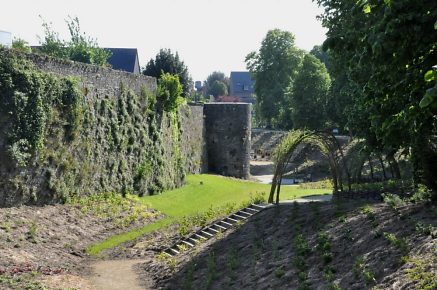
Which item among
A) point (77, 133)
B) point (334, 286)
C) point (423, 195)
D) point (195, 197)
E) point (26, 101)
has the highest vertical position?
point (26, 101)

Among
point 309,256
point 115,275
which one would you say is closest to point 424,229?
point 309,256

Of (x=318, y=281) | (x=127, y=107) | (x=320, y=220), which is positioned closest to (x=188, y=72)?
(x=127, y=107)

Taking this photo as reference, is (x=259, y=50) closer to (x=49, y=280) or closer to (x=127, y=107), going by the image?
(x=127, y=107)

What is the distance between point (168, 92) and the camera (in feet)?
111

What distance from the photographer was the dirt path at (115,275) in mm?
16906

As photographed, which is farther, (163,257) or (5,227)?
(163,257)

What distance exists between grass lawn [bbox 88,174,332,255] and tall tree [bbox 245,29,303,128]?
32417mm

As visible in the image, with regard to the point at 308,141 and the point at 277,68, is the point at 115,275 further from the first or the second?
the point at 277,68

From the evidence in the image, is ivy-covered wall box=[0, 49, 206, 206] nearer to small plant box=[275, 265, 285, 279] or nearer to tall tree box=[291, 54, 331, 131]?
small plant box=[275, 265, 285, 279]

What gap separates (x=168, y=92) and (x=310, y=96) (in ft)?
91.8

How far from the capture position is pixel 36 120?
21.2 meters

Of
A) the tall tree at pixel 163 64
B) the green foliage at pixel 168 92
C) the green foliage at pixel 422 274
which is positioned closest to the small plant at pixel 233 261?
the green foliage at pixel 422 274

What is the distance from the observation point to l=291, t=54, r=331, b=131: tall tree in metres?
58.1

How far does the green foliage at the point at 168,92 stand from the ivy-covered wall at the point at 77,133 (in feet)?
2.16
